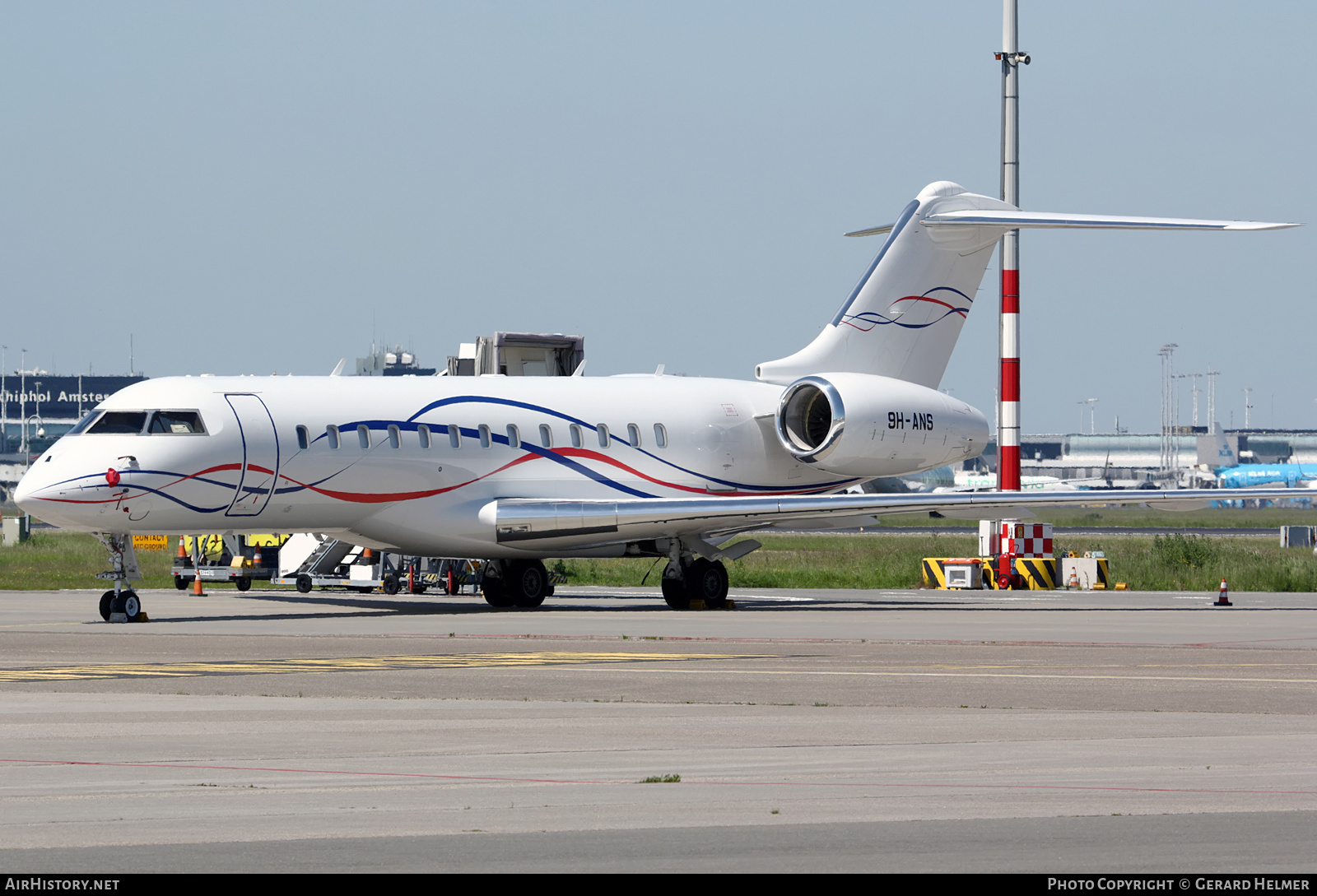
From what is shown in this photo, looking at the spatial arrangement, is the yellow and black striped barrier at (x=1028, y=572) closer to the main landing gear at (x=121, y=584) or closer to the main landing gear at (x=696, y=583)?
the main landing gear at (x=696, y=583)

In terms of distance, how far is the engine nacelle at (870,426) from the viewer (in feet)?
114

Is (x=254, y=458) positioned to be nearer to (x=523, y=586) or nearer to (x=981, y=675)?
(x=523, y=586)

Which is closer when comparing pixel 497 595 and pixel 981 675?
pixel 981 675

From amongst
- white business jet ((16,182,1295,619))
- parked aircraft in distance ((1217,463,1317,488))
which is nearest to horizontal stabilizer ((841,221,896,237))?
white business jet ((16,182,1295,619))

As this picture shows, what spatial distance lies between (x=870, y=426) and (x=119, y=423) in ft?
46.1

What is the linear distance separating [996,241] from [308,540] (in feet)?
56.5

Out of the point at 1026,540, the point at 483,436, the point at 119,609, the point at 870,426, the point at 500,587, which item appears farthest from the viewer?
the point at 1026,540

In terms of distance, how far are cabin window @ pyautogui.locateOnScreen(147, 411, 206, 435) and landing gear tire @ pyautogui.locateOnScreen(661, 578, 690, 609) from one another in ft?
30.7

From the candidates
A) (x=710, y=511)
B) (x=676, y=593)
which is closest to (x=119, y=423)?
(x=710, y=511)

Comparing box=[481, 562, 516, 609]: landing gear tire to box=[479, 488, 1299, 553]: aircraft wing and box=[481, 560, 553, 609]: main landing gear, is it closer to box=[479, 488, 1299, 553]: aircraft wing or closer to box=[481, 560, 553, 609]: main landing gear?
box=[481, 560, 553, 609]: main landing gear

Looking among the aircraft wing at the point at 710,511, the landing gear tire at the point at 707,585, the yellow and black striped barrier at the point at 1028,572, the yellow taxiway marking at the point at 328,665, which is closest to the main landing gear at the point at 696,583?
the landing gear tire at the point at 707,585

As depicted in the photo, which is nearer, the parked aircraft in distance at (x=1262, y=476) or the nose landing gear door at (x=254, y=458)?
the nose landing gear door at (x=254, y=458)

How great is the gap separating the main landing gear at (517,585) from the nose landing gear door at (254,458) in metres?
6.04

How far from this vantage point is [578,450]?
1335 inches
